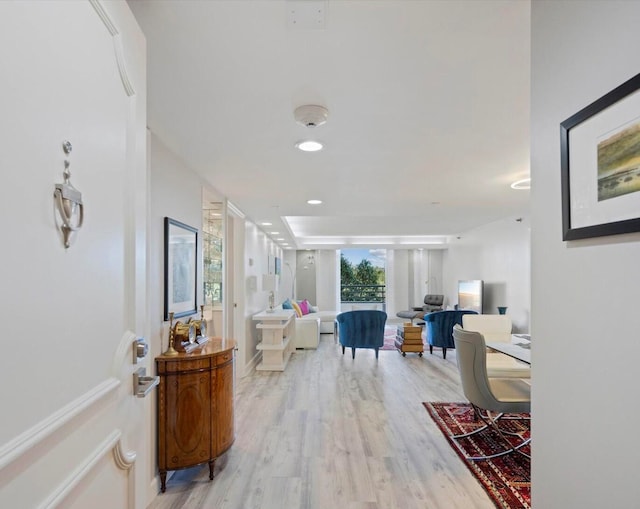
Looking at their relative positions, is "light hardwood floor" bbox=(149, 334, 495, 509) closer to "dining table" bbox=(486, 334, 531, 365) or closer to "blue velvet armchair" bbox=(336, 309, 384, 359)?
"dining table" bbox=(486, 334, 531, 365)

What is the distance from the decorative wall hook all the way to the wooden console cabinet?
1824mm

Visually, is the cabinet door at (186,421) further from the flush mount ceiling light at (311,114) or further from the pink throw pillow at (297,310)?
the pink throw pillow at (297,310)

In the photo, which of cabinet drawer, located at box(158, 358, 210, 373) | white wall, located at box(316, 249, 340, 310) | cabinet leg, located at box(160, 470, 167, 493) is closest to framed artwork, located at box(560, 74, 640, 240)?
cabinet drawer, located at box(158, 358, 210, 373)

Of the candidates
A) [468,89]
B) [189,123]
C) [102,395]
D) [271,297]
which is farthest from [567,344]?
[271,297]

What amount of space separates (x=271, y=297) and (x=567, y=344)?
561 cm

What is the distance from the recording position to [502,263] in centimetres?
652

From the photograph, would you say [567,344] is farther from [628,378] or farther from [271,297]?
[271,297]

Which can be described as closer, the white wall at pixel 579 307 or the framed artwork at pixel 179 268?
the white wall at pixel 579 307

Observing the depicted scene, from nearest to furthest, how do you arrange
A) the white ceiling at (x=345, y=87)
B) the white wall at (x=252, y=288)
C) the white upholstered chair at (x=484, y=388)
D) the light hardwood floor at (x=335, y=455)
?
1. the white ceiling at (x=345, y=87)
2. the light hardwood floor at (x=335, y=455)
3. the white upholstered chair at (x=484, y=388)
4. the white wall at (x=252, y=288)

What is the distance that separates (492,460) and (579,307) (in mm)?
2395

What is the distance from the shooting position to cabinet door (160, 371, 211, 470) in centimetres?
238

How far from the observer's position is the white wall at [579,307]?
777mm

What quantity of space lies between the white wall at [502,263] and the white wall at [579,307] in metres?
3.92

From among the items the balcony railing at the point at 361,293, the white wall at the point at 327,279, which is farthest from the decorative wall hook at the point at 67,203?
the balcony railing at the point at 361,293
